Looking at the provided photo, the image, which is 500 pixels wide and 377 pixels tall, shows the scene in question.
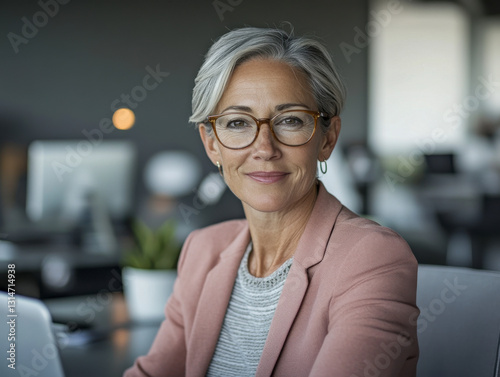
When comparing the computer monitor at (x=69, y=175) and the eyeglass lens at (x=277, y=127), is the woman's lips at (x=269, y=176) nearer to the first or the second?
the eyeglass lens at (x=277, y=127)

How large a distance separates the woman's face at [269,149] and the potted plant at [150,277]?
2.31ft

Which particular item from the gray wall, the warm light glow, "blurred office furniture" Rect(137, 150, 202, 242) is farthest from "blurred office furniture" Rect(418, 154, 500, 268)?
the warm light glow

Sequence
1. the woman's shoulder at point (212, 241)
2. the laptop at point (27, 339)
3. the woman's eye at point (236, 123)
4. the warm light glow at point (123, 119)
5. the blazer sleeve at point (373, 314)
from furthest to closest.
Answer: the warm light glow at point (123, 119) < the woman's shoulder at point (212, 241) < the woman's eye at point (236, 123) < the laptop at point (27, 339) < the blazer sleeve at point (373, 314)

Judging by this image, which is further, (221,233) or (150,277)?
(150,277)

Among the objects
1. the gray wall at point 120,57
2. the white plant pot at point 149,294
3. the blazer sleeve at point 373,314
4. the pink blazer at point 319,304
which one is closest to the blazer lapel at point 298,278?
the pink blazer at point 319,304

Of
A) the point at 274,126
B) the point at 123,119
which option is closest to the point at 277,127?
the point at 274,126

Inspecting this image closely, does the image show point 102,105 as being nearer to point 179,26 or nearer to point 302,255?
point 179,26

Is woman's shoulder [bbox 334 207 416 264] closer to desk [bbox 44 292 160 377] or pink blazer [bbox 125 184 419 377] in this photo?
pink blazer [bbox 125 184 419 377]

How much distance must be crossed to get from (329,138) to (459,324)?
1.92 feet

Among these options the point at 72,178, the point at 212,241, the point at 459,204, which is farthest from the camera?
the point at 459,204

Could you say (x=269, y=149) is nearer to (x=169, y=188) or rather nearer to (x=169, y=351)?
(x=169, y=351)

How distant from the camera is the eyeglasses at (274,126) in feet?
4.92

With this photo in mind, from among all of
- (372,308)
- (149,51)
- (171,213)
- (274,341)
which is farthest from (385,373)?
(149,51)

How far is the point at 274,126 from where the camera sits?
1500 mm
